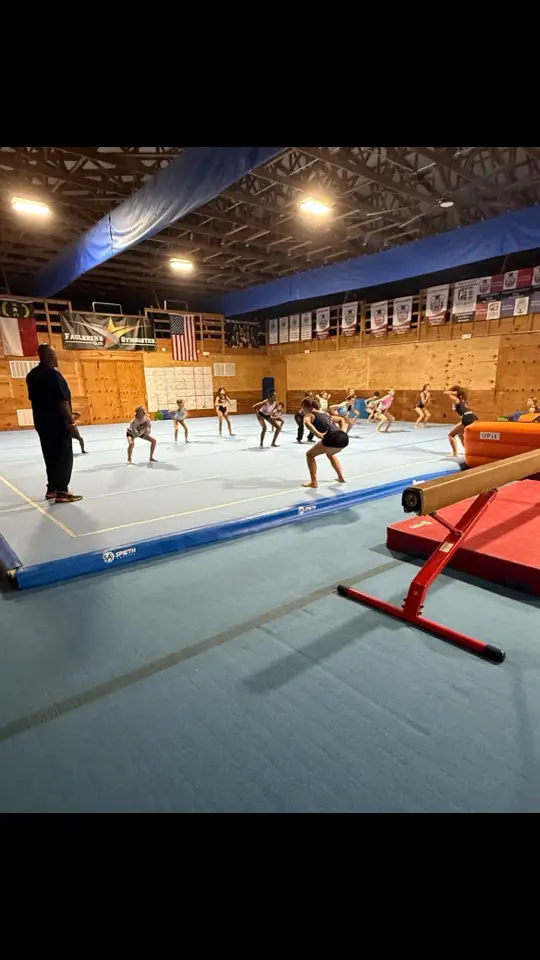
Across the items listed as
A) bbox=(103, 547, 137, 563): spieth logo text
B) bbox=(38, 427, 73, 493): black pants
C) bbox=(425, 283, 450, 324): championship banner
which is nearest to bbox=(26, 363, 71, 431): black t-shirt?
bbox=(38, 427, 73, 493): black pants

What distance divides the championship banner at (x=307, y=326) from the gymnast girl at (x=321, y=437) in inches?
562

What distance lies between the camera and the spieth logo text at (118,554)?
3.84 m

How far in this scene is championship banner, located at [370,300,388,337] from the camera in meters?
16.7

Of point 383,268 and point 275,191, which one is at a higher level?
point 275,191

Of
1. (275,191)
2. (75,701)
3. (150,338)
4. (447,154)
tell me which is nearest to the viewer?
(75,701)

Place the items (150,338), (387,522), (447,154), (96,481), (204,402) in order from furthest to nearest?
1. (204,402)
2. (150,338)
3. (447,154)
4. (96,481)
5. (387,522)

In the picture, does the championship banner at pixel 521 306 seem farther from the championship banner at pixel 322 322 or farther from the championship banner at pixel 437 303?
the championship banner at pixel 322 322

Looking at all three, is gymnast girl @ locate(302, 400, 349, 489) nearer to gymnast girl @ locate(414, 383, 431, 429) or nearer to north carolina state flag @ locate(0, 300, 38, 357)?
gymnast girl @ locate(414, 383, 431, 429)

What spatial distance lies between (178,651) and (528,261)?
50.8 feet

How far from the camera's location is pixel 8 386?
1622cm

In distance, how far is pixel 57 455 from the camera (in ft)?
18.4
